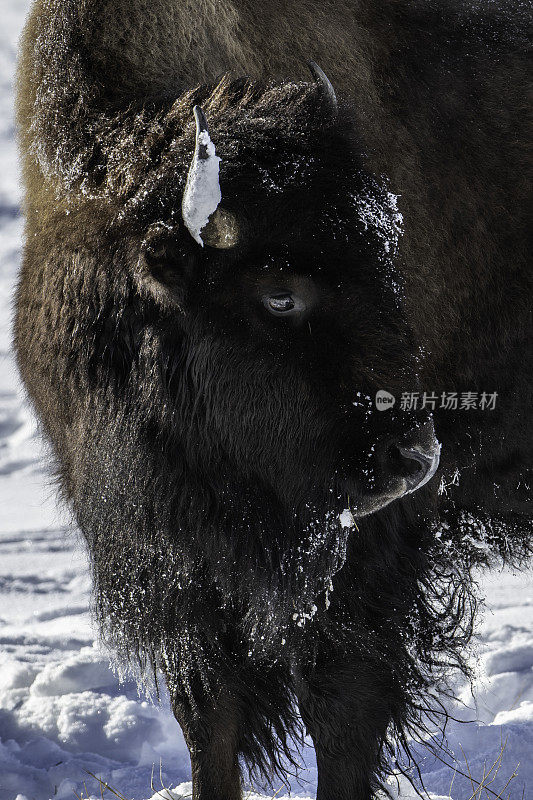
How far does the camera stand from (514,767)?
10.9 ft

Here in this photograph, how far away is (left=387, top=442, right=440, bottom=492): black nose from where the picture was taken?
1.97 meters

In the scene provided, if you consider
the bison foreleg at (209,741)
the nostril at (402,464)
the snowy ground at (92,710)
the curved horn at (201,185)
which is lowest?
the snowy ground at (92,710)

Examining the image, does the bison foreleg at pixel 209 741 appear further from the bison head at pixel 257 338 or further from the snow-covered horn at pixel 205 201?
the snow-covered horn at pixel 205 201

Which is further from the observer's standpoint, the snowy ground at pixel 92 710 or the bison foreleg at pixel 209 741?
the snowy ground at pixel 92 710

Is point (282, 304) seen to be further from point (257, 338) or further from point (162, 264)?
point (162, 264)

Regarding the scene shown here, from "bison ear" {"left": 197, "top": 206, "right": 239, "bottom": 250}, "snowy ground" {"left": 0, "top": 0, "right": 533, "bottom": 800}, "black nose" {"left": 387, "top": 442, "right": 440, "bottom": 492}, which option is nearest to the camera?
"bison ear" {"left": 197, "top": 206, "right": 239, "bottom": 250}

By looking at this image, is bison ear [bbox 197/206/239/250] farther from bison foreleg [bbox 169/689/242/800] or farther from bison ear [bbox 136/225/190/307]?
bison foreleg [bbox 169/689/242/800]

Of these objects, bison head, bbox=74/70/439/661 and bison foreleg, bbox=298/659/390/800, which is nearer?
bison head, bbox=74/70/439/661

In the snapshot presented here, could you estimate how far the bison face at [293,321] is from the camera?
1.90m

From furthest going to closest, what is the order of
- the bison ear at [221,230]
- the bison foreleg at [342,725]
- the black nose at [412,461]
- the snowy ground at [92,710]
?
the snowy ground at [92,710] < the bison foreleg at [342,725] < the black nose at [412,461] < the bison ear at [221,230]

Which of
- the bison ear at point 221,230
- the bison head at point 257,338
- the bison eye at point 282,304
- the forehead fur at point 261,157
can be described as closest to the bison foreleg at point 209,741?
the bison head at point 257,338

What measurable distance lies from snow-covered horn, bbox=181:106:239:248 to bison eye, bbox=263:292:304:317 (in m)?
0.17

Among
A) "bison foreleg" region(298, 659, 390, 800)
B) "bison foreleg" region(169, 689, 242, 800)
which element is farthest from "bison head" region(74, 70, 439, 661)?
"bison foreleg" region(169, 689, 242, 800)

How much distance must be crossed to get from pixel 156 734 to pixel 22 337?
2.24 meters
